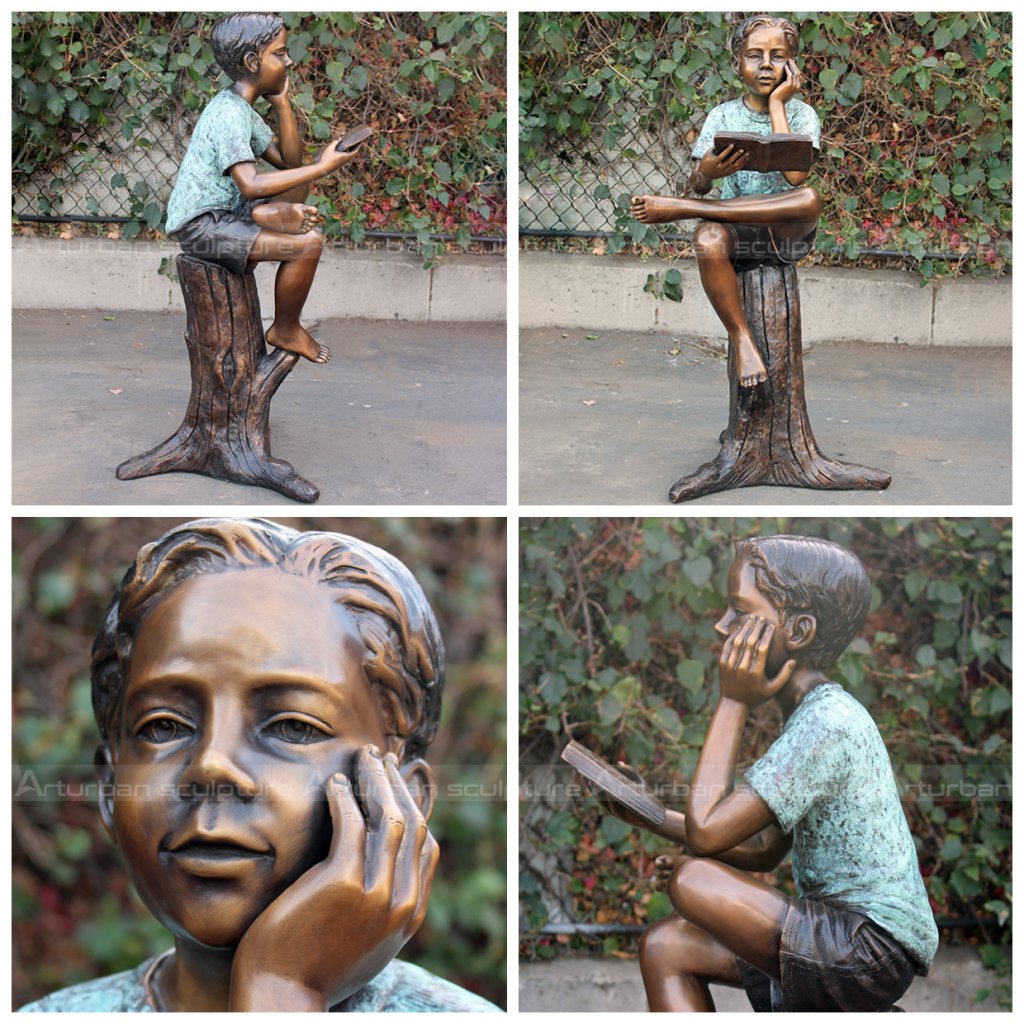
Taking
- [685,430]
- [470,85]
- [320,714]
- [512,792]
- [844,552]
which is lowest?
[512,792]

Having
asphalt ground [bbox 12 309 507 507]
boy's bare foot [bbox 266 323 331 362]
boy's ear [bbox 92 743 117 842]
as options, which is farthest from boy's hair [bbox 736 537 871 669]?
asphalt ground [bbox 12 309 507 507]

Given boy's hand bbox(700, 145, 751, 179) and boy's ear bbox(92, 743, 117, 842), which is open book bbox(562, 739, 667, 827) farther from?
boy's hand bbox(700, 145, 751, 179)

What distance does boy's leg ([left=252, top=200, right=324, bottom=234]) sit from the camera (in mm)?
3926

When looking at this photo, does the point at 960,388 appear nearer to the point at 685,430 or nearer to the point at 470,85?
the point at 685,430

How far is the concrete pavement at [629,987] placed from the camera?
16.3ft

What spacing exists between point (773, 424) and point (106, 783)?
273 cm

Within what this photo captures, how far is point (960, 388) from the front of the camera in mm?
6391

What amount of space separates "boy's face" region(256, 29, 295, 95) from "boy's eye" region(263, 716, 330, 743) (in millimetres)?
2479

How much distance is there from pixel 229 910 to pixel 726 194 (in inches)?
112

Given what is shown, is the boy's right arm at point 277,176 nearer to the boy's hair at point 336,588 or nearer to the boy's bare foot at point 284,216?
the boy's bare foot at point 284,216

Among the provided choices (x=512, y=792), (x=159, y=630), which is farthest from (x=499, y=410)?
(x=159, y=630)

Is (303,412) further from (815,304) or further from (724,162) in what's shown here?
(815,304)

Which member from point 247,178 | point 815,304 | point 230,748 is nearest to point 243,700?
point 230,748

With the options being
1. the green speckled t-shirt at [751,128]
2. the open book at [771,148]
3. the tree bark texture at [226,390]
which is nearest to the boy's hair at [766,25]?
the green speckled t-shirt at [751,128]
